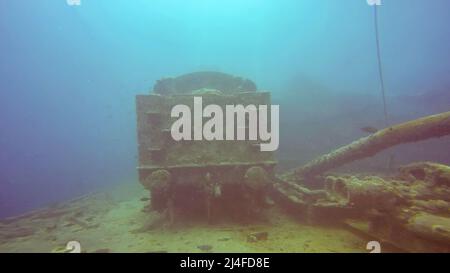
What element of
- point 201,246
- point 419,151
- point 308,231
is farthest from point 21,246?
point 419,151

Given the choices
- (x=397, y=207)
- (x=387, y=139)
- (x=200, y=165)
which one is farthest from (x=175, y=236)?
(x=387, y=139)

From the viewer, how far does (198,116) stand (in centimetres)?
727

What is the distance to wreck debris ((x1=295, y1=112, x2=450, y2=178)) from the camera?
555 centimetres

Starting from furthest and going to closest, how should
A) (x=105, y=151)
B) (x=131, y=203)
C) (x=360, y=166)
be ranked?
(x=105, y=151), (x=360, y=166), (x=131, y=203)

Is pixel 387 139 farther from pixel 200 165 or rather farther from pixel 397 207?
pixel 200 165

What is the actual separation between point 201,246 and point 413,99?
17.7 metres

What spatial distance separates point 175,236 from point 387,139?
16.6 ft

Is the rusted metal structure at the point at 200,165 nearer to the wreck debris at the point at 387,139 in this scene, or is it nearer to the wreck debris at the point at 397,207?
the wreck debris at the point at 397,207

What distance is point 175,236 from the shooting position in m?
6.24

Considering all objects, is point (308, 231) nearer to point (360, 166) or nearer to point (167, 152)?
point (167, 152)

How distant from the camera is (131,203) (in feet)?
38.0
